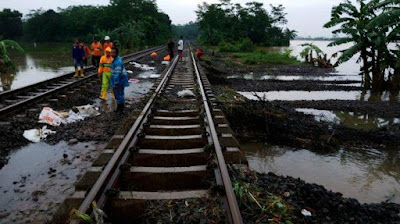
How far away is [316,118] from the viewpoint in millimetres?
10109

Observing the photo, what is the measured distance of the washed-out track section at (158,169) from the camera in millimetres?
3193

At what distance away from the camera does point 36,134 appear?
20.0 ft

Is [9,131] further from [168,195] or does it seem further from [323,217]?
[323,217]

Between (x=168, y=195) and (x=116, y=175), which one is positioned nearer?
(x=168, y=195)

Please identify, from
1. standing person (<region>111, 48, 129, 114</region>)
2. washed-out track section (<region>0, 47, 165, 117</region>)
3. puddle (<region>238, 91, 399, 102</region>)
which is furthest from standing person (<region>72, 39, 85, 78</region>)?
puddle (<region>238, 91, 399, 102</region>)

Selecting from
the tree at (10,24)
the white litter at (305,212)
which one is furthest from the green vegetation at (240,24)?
the white litter at (305,212)

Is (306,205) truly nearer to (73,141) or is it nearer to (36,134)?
(73,141)

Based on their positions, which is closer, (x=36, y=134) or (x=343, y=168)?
(x=36, y=134)

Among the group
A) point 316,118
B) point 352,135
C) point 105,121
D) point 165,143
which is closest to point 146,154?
point 165,143

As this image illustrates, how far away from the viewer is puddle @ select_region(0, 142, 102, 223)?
12.1 feet

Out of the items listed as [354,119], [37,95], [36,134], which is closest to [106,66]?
[37,95]

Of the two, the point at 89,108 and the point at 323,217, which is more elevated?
the point at 89,108

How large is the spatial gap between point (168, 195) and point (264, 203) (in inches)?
40.0

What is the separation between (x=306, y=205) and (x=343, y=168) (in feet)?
9.21
